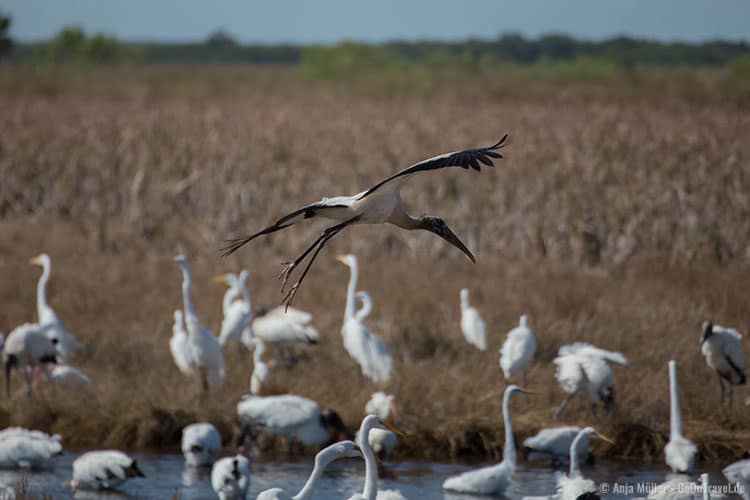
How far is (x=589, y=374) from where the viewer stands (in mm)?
9500

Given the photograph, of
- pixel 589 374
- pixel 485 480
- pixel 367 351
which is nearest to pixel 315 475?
pixel 485 480

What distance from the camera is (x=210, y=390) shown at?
34.8ft

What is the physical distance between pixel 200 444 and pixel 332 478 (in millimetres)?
1133

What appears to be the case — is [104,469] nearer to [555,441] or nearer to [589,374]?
[555,441]

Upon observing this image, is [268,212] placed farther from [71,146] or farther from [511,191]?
[71,146]

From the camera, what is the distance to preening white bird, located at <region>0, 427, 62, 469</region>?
8.97 meters

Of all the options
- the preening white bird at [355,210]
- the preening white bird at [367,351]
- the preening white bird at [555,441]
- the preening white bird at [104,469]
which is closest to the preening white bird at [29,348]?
the preening white bird at [104,469]

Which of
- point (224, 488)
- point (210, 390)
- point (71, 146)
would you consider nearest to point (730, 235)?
point (210, 390)

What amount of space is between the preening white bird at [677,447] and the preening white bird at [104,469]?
4.10 meters

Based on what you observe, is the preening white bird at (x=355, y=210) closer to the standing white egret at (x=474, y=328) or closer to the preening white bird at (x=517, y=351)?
the preening white bird at (x=517, y=351)

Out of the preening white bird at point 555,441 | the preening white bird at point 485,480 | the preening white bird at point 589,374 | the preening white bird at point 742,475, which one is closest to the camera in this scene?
the preening white bird at point 742,475

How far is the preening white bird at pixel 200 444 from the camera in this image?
30.6ft

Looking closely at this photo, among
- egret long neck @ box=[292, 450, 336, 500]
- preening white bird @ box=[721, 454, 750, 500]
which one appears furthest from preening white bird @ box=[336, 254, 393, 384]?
preening white bird @ box=[721, 454, 750, 500]

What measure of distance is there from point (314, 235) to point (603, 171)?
14.3 ft
